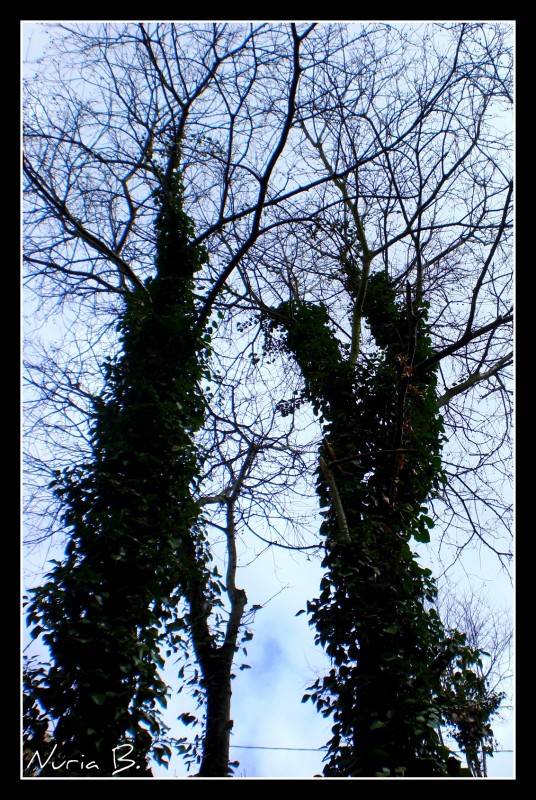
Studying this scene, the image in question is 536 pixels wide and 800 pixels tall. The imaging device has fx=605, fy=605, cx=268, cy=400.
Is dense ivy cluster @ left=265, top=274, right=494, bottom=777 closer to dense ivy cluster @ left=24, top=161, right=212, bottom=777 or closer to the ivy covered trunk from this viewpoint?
the ivy covered trunk

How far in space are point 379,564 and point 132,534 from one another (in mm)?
2126

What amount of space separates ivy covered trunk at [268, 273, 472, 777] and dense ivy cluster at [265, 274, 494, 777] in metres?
0.01

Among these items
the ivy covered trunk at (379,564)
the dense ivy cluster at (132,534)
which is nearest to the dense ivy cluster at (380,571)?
the ivy covered trunk at (379,564)

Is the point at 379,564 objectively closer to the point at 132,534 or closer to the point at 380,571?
the point at 380,571

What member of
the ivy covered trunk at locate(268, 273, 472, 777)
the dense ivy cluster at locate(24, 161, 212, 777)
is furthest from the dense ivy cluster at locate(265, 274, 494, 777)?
the dense ivy cluster at locate(24, 161, 212, 777)

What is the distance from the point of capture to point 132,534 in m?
4.77

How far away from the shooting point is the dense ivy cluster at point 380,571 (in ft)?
14.7

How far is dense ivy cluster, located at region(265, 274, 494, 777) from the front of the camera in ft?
14.7

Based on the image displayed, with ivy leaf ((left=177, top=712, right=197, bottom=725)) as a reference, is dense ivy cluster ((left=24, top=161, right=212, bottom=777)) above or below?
above

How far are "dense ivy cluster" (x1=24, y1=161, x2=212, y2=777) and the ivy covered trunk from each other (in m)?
1.37

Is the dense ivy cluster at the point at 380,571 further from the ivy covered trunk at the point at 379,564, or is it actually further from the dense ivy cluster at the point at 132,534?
the dense ivy cluster at the point at 132,534

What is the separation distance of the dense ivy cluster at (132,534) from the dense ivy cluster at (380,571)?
4.55 feet

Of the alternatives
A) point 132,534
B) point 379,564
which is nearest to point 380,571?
point 379,564

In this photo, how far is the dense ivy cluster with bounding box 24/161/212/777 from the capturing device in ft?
13.3
